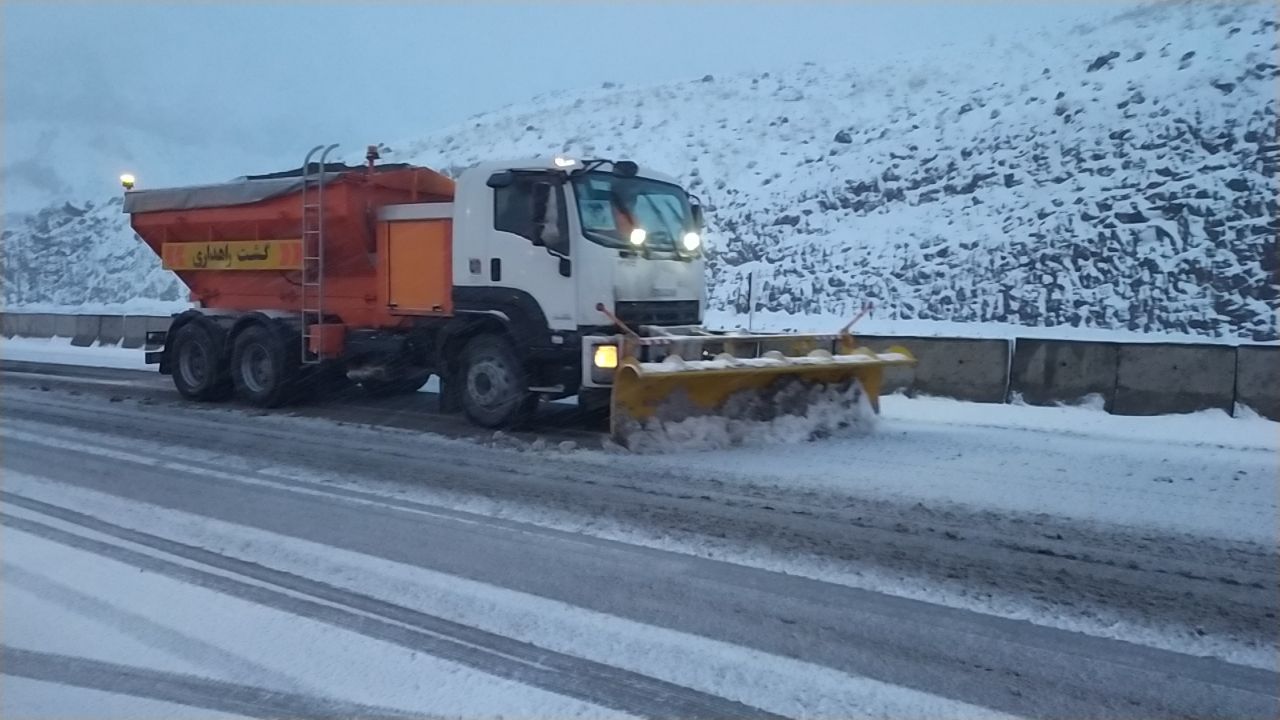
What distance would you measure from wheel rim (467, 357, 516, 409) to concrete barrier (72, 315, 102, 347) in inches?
648

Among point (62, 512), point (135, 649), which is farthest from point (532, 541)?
point (62, 512)

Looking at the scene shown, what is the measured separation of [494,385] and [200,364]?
16.6 feet

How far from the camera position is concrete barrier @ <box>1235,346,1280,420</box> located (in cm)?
1006

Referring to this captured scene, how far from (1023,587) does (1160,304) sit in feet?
58.0

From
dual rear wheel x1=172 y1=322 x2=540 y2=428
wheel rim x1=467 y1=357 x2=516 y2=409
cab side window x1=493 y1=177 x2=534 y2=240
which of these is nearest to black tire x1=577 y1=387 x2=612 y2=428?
dual rear wheel x1=172 y1=322 x2=540 y2=428

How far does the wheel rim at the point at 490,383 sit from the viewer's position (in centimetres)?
955

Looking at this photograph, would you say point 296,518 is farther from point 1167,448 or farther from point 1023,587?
point 1167,448

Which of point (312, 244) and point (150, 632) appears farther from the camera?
point (312, 244)

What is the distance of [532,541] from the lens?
5.84 meters

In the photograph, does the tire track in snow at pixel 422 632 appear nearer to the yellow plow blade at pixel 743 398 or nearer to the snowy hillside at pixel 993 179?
the yellow plow blade at pixel 743 398

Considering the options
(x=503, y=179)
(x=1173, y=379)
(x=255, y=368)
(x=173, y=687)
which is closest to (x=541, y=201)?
(x=503, y=179)

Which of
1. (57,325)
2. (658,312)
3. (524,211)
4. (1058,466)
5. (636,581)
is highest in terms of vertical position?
(524,211)

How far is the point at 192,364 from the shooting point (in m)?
12.5

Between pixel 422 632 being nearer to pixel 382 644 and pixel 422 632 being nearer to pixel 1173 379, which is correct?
pixel 382 644
